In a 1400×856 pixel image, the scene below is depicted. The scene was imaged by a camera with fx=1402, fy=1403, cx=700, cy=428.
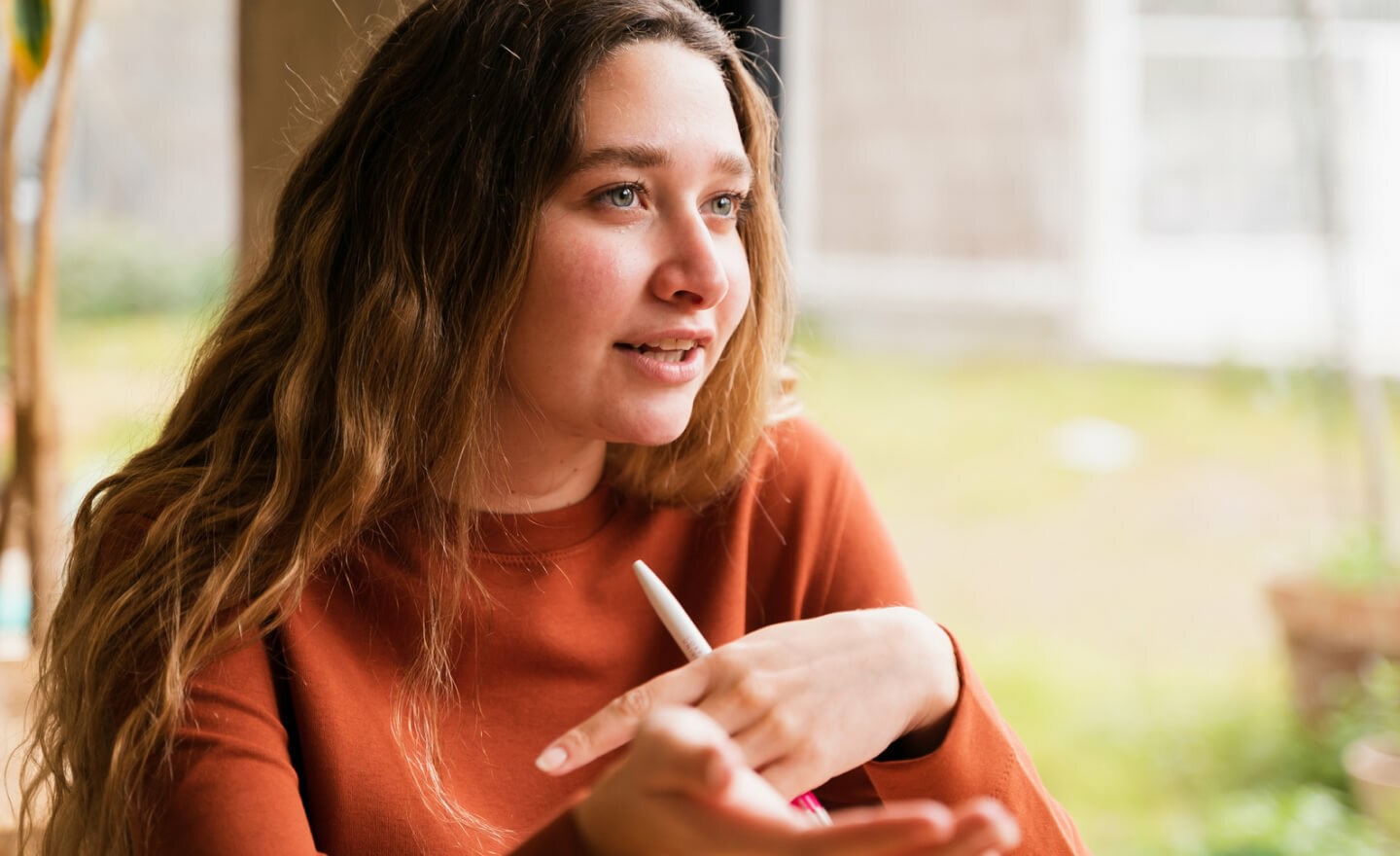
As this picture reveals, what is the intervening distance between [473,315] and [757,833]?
21.3 inches

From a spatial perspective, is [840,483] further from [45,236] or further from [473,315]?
[45,236]

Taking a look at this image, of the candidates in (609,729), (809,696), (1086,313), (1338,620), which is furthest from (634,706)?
(1086,313)

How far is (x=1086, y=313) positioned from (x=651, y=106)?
102 inches

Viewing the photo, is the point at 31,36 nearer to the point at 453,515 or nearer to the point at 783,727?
the point at 453,515

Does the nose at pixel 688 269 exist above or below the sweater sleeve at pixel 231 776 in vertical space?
above

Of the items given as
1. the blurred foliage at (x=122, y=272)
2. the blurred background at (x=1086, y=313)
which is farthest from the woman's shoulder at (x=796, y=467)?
the blurred foliage at (x=122, y=272)

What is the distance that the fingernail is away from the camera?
845 mm

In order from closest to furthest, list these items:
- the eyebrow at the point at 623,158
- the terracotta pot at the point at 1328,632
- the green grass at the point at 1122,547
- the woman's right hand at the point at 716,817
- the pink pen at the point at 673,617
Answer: the woman's right hand at the point at 716,817 → the pink pen at the point at 673,617 → the eyebrow at the point at 623,158 → the terracotta pot at the point at 1328,632 → the green grass at the point at 1122,547

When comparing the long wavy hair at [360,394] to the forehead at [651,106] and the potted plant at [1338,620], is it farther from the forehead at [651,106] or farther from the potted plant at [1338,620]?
the potted plant at [1338,620]

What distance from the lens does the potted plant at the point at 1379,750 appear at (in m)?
2.45

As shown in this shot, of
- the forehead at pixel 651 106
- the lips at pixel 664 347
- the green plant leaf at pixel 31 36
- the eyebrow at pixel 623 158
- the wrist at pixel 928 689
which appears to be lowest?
the wrist at pixel 928 689

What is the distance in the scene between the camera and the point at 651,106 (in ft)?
3.56

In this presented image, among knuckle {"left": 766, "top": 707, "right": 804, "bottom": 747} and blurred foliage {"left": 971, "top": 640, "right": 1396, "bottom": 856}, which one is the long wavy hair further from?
blurred foliage {"left": 971, "top": 640, "right": 1396, "bottom": 856}

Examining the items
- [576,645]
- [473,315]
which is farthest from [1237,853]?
[473,315]
